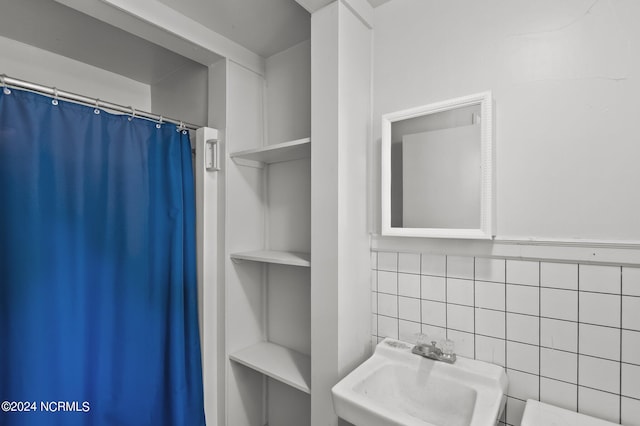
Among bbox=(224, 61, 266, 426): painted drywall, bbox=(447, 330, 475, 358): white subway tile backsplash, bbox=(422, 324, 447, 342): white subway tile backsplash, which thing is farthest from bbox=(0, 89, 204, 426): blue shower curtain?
bbox=(447, 330, 475, 358): white subway tile backsplash

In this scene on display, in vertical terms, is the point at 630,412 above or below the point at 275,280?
below

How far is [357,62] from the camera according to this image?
1.33 m

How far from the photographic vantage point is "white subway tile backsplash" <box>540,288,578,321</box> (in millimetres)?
989

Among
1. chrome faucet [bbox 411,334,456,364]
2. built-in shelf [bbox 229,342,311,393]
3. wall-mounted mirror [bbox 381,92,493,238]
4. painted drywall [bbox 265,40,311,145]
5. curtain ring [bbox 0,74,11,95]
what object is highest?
painted drywall [bbox 265,40,311,145]

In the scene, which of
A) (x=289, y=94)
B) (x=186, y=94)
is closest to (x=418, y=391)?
(x=289, y=94)

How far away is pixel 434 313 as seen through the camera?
125cm

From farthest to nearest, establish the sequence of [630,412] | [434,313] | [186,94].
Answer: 1. [186,94]
2. [434,313]
3. [630,412]

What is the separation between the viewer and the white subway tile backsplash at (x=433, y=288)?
4.03ft

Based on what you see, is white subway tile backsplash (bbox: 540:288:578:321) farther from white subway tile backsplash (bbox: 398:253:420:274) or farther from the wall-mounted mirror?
white subway tile backsplash (bbox: 398:253:420:274)

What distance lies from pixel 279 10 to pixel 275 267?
4.48 feet

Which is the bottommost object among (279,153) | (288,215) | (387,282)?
(387,282)

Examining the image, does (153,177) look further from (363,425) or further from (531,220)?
(531,220)

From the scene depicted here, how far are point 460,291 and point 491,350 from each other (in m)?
0.24

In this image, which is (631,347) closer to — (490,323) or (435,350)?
(490,323)
